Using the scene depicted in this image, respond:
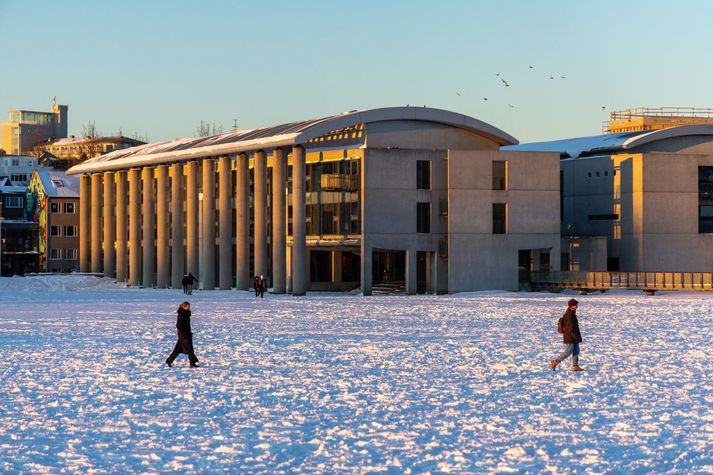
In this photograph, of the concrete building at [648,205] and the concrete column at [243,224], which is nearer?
the concrete column at [243,224]

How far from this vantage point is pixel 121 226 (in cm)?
9675

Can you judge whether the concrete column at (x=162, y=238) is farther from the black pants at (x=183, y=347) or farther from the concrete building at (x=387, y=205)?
the black pants at (x=183, y=347)

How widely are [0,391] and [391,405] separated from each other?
7.40 metres

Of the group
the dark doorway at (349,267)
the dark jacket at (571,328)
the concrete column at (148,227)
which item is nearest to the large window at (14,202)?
the concrete column at (148,227)

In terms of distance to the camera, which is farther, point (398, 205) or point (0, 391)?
point (398, 205)

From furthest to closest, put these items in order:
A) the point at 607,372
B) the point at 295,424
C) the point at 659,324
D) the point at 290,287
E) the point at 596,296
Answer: the point at 290,287 < the point at 596,296 < the point at 659,324 < the point at 607,372 < the point at 295,424

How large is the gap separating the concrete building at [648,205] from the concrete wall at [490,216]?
537 cm

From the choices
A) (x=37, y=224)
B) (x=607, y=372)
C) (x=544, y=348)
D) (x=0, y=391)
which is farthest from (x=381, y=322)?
(x=37, y=224)

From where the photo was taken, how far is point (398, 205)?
7462 centimetres

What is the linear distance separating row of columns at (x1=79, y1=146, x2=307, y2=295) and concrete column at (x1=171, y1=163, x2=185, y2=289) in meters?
0.07

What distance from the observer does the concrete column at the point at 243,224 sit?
259 ft

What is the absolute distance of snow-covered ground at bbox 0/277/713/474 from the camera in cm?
1614

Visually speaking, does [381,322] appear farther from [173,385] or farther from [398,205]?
[398,205]

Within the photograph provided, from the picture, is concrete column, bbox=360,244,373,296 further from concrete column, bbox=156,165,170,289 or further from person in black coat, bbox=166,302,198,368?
person in black coat, bbox=166,302,198,368
